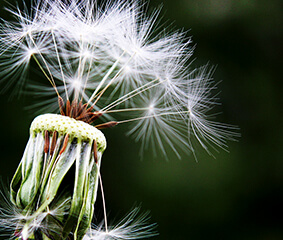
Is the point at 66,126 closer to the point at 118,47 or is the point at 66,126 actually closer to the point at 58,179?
the point at 58,179

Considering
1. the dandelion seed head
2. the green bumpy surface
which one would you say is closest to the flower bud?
the green bumpy surface

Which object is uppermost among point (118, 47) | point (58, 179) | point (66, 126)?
point (118, 47)

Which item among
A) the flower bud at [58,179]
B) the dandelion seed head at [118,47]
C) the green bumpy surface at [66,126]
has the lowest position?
the flower bud at [58,179]

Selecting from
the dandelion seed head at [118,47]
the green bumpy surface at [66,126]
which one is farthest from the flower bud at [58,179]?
the dandelion seed head at [118,47]

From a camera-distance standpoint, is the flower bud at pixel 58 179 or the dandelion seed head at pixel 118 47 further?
the dandelion seed head at pixel 118 47

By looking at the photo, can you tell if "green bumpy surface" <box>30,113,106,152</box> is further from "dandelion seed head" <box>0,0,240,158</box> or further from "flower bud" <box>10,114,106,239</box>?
"dandelion seed head" <box>0,0,240,158</box>

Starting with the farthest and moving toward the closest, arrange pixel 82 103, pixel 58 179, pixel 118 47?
pixel 118 47 → pixel 82 103 → pixel 58 179

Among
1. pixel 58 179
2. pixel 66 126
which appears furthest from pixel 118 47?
pixel 58 179

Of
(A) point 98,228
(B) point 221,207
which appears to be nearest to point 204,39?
(B) point 221,207

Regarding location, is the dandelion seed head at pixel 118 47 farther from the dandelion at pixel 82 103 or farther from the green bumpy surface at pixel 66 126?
the green bumpy surface at pixel 66 126
